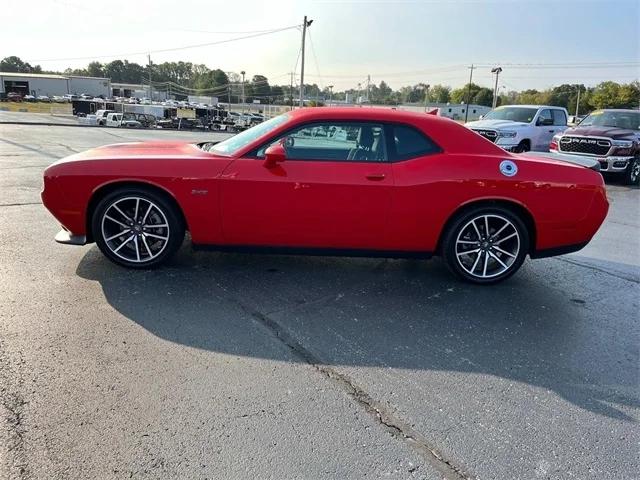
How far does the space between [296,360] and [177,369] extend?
72 centimetres

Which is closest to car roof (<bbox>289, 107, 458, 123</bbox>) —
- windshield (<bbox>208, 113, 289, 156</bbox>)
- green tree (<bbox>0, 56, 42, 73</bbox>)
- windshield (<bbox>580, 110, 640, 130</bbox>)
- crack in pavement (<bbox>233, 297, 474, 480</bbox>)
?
windshield (<bbox>208, 113, 289, 156</bbox>)

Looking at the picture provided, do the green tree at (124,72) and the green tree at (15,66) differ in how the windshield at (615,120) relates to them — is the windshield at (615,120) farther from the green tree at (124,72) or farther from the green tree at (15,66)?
the green tree at (124,72)

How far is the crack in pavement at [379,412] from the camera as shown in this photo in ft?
6.99

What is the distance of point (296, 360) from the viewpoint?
9.58 feet

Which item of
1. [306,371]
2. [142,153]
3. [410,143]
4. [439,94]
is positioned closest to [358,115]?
[410,143]

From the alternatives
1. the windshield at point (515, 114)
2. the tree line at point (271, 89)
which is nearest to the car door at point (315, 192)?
the windshield at point (515, 114)

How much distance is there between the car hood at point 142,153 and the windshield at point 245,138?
151 mm

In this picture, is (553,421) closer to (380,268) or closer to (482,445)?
(482,445)

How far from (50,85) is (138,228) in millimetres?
113539

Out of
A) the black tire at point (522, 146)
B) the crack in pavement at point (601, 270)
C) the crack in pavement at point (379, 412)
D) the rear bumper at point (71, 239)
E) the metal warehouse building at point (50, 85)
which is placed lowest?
the crack in pavement at point (379, 412)

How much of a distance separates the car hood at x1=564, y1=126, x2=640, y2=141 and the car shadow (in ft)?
26.9

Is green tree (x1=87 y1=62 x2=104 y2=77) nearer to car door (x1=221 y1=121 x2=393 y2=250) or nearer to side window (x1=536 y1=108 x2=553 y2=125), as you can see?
side window (x1=536 y1=108 x2=553 y2=125)

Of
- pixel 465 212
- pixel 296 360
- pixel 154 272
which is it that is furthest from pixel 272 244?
pixel 465 212

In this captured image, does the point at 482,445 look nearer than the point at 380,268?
Yes
